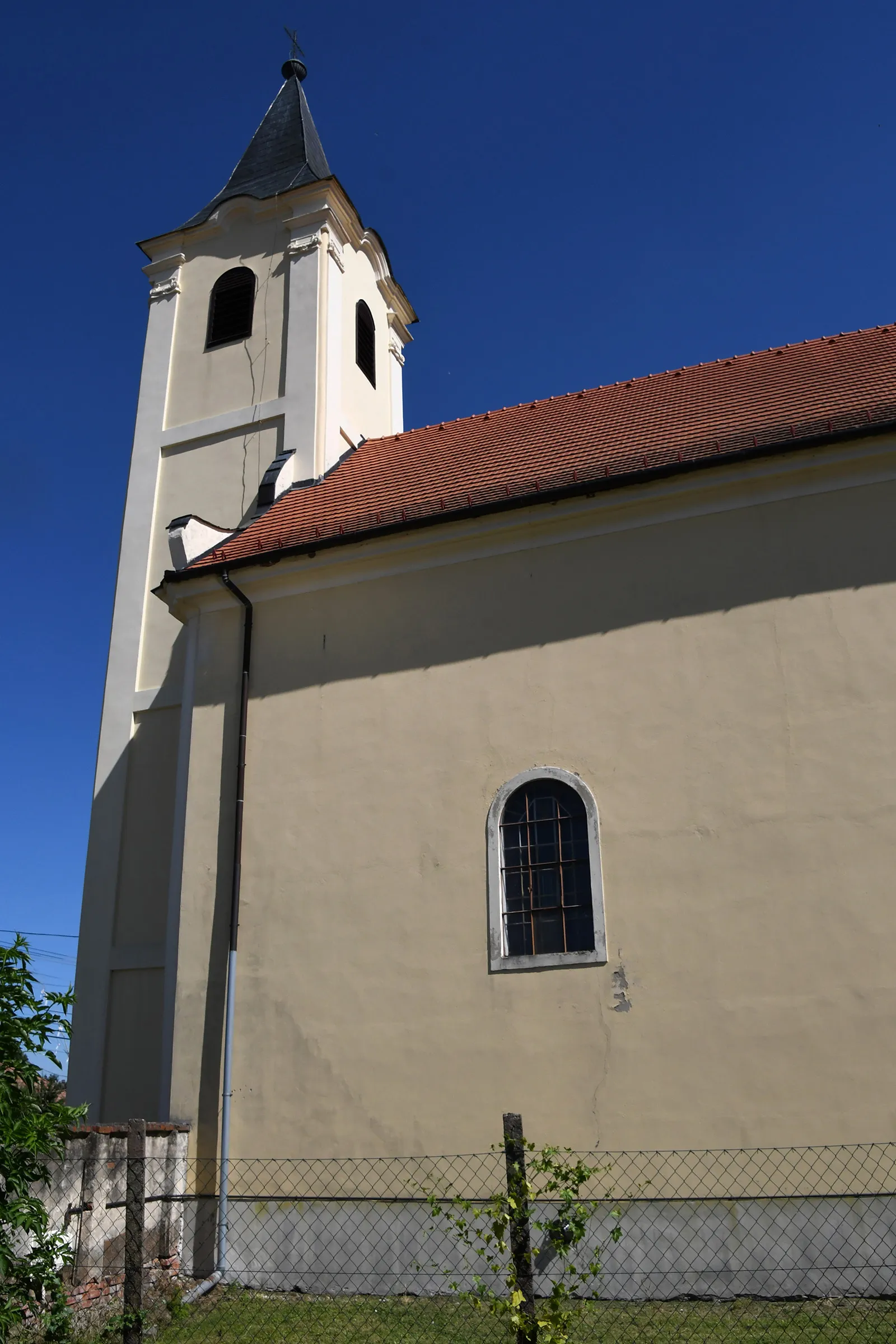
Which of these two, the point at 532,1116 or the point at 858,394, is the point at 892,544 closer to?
the point at 858,394

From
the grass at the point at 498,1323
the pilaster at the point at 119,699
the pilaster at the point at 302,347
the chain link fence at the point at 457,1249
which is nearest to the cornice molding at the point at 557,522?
the pilaster at the point at 119,699

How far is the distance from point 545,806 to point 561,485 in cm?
322

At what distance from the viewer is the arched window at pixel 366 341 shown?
60.4ft

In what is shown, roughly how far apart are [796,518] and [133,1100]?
9437mm

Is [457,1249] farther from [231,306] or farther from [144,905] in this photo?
[231,306]

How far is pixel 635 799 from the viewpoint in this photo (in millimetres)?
10094

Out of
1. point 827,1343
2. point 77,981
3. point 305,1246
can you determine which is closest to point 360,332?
point 77,981

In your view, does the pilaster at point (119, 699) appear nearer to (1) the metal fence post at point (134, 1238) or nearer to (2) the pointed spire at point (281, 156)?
(2) the pointed spire at point (281, 156)

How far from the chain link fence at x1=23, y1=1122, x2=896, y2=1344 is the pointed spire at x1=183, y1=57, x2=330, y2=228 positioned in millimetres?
14489

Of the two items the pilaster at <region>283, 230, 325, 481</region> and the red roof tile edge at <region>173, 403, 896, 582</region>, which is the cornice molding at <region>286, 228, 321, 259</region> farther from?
the red roof tile edge at <region>173, 403, 896, 582</region>

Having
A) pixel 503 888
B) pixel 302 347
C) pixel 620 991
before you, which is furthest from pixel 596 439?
pixel 620 991

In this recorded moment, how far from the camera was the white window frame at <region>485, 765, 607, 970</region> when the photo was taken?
977cm

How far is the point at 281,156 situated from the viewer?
19781mm

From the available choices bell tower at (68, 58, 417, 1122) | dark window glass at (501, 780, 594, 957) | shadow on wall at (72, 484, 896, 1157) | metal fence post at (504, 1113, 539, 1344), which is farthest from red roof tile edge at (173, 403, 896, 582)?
metal fence post at (504, 1113, 539, 1344)
